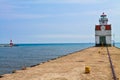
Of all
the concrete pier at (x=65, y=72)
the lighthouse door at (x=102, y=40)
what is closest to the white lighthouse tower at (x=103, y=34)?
the lighthouse door at (x=102, y=40)

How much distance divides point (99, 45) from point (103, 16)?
18.8 ft

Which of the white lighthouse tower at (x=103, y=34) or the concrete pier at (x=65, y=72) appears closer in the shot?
the concrete pier at (x=65, y=72)

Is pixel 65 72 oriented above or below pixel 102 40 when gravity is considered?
below

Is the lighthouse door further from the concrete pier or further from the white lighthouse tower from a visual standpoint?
the concrete pier

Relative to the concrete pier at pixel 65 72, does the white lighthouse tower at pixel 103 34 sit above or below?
above

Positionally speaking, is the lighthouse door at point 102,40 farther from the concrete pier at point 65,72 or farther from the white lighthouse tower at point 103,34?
the concrete pier at point 65,72

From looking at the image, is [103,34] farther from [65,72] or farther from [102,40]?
[65,72]

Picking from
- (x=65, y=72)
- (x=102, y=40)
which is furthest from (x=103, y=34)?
(x=65, y=72)

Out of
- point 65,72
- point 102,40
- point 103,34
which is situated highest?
point 103,34

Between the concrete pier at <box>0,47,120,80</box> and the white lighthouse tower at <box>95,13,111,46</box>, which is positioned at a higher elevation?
the white lighthouse tower at <box>95,13,111,46</box>

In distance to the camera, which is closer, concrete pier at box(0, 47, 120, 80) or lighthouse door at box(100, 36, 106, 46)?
concrete pier at box(0, 47, 120, 80)

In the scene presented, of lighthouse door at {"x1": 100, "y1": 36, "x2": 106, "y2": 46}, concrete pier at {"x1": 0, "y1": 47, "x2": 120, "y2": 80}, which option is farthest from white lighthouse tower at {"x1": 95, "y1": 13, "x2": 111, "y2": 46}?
concrete pier at {"x1": 0, "y1": 47, "x2": 120, "y2": 80}

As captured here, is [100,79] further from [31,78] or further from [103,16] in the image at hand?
[103,16]

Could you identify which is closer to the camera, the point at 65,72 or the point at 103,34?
the point at 65,72
